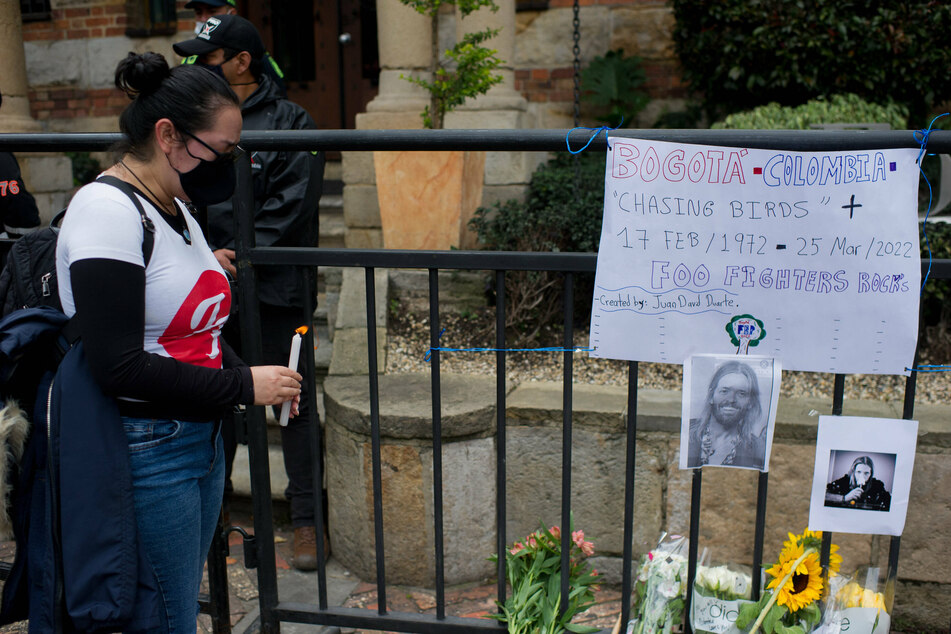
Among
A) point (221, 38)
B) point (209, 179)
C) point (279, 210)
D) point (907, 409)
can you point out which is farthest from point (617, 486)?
point (221, 38)

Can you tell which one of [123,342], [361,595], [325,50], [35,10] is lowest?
[361,595]

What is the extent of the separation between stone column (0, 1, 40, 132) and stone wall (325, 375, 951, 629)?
4.68 meters

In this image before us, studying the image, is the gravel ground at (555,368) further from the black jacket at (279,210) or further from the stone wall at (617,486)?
the black jacket at (279,210)

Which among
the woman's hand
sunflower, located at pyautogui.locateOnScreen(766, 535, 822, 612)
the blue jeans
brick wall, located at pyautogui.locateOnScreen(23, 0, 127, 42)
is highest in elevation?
brick wall, located at pyautogui.locateOnScreen(23, 0, 127, 42)

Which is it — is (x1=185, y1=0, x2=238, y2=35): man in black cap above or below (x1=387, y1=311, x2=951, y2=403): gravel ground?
above

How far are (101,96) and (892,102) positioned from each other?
6.86 m

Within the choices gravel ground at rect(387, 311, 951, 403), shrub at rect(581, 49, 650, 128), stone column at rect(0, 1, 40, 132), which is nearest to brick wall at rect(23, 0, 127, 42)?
stone column at rect(0, 1, 40, 132)

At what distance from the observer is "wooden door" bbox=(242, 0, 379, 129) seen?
7.07 m

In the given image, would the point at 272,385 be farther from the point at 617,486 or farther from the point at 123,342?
the point at 617,486

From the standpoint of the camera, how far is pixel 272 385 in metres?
1.78

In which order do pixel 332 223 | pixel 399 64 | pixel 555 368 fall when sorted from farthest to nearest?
pixel 332 223 < pixel 399 64 < pixel 555 368

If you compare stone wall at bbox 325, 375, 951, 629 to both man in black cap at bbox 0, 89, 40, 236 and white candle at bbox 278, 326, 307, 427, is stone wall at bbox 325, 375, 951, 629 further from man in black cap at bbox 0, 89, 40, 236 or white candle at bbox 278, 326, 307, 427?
man in black cap at bbox 0, 89, 40, 236

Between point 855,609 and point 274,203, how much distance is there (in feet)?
7.53

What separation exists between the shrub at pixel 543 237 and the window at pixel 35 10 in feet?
17.6
